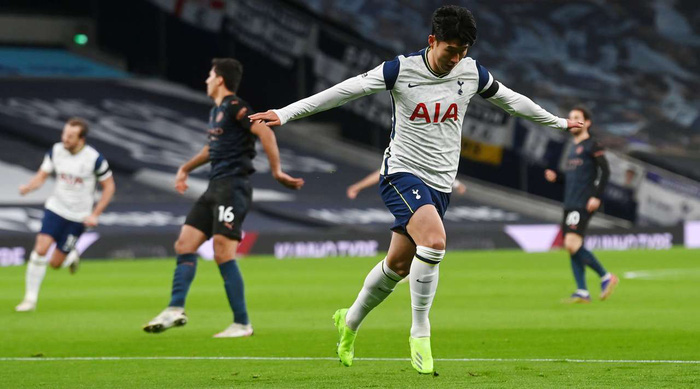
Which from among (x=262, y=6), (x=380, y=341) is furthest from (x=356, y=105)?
(x=380, y=341)

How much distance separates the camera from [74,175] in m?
13.8

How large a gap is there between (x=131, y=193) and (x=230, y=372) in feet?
66.6

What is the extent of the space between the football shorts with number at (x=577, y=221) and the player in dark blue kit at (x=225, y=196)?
4.97 m

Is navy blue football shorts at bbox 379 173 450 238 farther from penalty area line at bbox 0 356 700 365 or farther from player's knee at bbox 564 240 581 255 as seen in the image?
player's knee at bbox 564 240 581 255

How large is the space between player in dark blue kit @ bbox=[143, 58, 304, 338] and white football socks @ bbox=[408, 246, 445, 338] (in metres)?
2.74

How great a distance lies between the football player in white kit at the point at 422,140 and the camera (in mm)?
7363

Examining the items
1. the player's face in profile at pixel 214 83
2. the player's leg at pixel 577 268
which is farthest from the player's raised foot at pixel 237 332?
the player's leg at pixel 577 268

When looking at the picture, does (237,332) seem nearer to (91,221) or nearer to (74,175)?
(91,221)

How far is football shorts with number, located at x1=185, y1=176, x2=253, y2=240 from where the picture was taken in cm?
995

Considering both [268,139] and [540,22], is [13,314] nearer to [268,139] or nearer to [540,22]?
[268,139]

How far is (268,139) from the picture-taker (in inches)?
384

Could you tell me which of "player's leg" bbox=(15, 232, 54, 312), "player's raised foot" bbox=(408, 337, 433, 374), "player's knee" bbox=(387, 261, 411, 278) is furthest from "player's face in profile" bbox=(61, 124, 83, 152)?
"player's raised foot" bbox=(408, 337, 433, 374)

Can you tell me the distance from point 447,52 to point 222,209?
3.21 metres

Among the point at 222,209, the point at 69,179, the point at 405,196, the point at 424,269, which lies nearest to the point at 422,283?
the point at 424,269
